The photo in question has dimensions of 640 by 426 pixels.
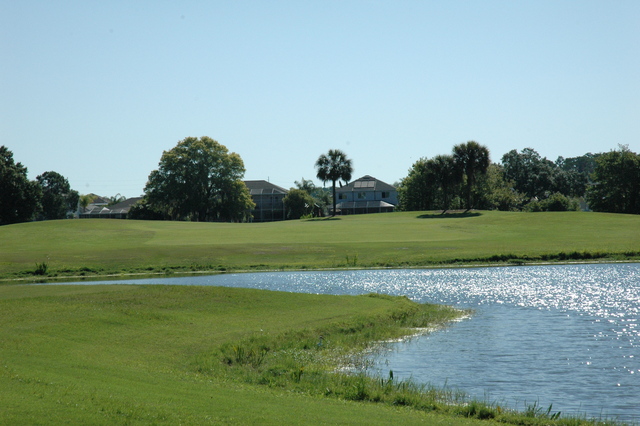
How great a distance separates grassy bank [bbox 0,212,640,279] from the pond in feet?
32.0

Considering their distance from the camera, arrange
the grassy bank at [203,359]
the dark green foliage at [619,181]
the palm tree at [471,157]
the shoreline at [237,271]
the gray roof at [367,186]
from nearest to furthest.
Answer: the grassy bank at [203,359], the shoreline at [237,271], the palm tree at [471,157], the dark green foliage at [619,181], the gray roof at [367,186]

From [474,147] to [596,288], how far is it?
77077 mm

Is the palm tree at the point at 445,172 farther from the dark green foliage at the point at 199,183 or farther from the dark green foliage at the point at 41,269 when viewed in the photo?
the dark green foliage at the point at 41,269

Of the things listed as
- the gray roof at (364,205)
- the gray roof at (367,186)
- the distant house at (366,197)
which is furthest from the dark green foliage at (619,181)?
the gray roof at (367,186)

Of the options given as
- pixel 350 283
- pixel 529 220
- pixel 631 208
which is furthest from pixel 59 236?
pixel 631 208

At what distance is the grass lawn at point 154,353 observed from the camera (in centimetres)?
1166

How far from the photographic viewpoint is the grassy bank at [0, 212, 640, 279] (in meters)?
54.2

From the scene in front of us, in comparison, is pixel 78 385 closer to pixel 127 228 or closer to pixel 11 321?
pixel 11 321

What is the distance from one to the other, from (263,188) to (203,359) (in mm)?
154514

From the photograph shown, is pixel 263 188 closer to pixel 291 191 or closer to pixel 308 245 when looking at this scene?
pixel 291 191

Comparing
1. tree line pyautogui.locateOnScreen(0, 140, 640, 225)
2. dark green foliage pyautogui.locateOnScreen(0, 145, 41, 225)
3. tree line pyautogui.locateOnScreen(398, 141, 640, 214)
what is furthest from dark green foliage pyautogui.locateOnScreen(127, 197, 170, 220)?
tree line pyautogui.locateOnScreen(398, 141, 640, 214)

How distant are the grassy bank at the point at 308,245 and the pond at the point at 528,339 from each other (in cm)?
977

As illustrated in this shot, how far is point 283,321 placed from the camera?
2483 cm

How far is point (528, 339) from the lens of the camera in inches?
920
